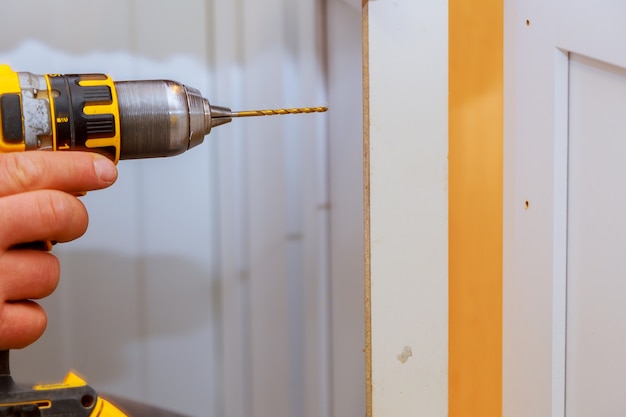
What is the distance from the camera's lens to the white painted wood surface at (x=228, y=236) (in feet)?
3.49

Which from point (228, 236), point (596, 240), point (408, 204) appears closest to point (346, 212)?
point (228, 236)

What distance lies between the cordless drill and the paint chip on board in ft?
1.13

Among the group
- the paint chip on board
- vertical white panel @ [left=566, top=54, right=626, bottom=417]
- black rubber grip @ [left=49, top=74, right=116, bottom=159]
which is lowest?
the paint chip on board

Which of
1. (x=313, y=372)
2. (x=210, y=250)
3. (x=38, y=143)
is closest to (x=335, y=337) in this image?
(x=313, y=372)

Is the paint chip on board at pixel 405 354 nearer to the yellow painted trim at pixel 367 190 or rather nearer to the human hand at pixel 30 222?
the yellow painted trim at pixel 367 190

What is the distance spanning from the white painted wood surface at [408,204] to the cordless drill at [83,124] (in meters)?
0.23

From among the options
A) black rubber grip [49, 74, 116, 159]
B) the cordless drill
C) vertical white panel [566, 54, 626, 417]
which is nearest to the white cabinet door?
vertical white panel [566, 54, 626, 417]

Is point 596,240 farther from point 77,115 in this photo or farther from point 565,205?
point 77,115

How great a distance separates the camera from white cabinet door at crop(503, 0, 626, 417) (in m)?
0.77

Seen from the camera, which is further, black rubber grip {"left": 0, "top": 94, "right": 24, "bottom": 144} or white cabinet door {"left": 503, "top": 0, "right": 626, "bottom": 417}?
white cabinet door {"left": 503, "top": 0, "right": 626, "bottom": 417}

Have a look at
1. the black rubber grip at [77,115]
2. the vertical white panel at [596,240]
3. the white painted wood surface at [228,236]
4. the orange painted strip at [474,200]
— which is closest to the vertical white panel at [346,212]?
the white painted wood surface at [228,236]

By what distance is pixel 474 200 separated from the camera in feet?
3.04

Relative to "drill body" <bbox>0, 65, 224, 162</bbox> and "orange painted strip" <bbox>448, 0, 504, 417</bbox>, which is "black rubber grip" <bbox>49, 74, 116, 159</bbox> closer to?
"drill body" <bbox>0, 65, 224, 162</bbox>

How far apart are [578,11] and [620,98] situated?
4.8 inches
